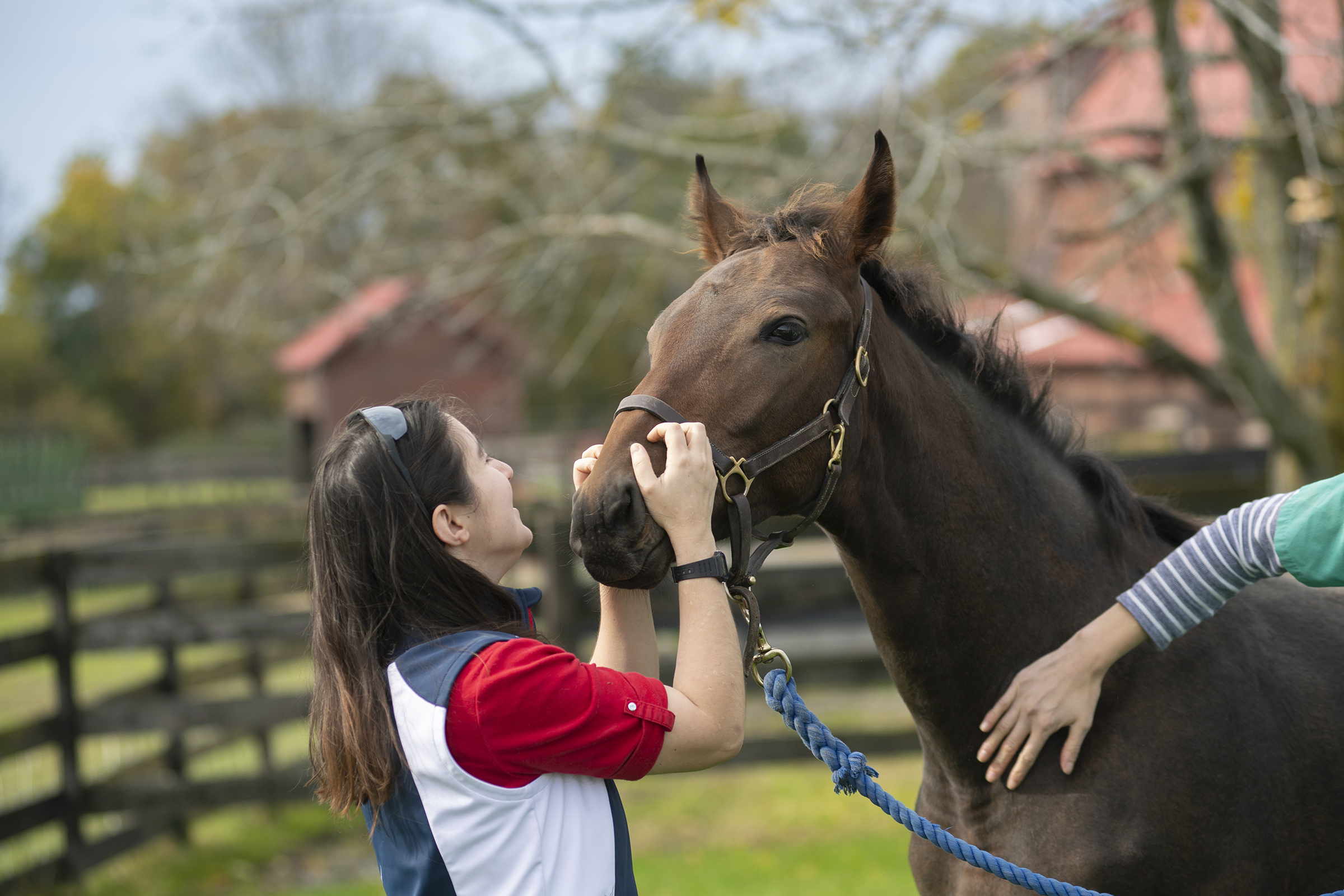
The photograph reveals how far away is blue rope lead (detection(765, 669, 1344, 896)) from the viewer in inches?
69.9

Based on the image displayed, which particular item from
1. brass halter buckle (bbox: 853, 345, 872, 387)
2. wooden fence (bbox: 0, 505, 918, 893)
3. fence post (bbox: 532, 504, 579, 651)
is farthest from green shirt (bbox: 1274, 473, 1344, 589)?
fence post (bbox: 532, 504, 579, 651)

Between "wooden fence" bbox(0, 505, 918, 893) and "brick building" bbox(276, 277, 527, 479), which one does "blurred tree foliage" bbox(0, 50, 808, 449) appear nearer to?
"wooden fence" bbox(0, 505, 918, 893)

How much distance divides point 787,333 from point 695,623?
22.7 inches

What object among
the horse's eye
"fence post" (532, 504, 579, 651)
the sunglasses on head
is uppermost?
the horse's eye

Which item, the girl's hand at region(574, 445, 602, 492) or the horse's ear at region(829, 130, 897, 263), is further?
the horse's ear at region(829, 130, 897, 263)

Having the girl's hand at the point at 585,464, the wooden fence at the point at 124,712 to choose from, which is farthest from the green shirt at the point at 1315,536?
the wooden fence at the point at 124,712

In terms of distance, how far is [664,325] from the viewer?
1.92 m

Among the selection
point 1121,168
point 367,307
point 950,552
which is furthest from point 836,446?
point 367,307

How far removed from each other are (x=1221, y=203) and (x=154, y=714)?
7468 millimetres

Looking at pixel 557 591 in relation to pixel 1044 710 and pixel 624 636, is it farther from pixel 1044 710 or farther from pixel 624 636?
pixel 1044 710

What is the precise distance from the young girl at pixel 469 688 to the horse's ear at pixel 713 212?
752 millimetres

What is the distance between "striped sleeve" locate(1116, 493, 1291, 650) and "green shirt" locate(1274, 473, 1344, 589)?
49 millimetres

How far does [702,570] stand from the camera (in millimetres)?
1633

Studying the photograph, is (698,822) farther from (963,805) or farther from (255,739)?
(963,805)
